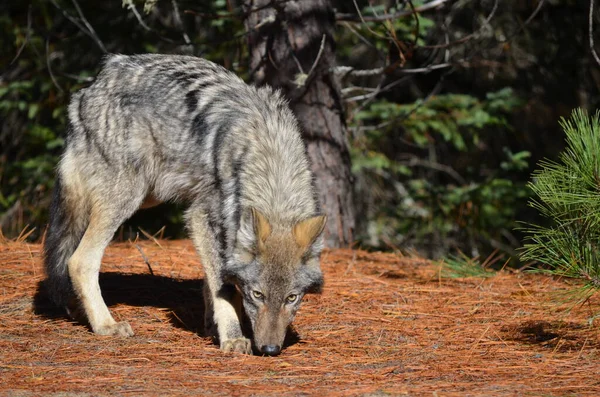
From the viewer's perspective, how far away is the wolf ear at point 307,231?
419cm

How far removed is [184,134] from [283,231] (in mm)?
1161

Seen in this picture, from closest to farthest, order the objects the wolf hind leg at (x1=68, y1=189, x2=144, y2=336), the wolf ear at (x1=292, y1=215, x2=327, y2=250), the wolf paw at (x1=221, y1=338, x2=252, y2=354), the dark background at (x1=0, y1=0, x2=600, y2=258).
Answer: the wolf ear at (x1=292, y1=215, x2=327, y2=250) → the wolf paw at (x1=221, y1=338, x2=252, y2=354) → the wolf hind leg at (x1=68, y1=189, x2=144, y2=336) → the dark background at (x1=0, y1=0, x2=600, y2=258)

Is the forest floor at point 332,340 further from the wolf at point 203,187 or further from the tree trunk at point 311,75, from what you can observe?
the tree trunk at point 311,75

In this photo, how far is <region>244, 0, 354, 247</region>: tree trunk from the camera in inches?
263

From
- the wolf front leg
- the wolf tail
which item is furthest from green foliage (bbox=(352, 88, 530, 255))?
the wolf tail

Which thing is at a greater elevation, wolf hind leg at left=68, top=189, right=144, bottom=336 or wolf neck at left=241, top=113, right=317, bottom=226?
wolf neck at left=241, top=113, right=317, bottom=226

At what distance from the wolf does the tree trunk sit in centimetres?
144

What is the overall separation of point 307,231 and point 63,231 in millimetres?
1902

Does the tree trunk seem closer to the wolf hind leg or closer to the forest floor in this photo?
the forest floor

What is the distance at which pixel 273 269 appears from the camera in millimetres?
4145

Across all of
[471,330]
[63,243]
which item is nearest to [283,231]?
[471,330]

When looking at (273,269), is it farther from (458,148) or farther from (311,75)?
(458,148)

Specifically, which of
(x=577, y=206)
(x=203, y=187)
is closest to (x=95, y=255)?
(x=203, y=187)

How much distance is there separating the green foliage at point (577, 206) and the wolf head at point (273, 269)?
122 centimetres
